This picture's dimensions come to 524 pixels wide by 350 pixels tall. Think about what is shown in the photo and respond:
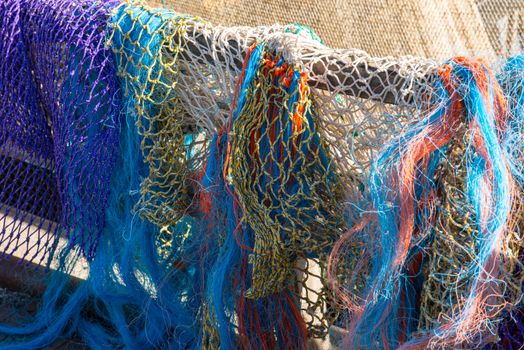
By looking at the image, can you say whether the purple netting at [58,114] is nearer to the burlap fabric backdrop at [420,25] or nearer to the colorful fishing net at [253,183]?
the colorful fishing net at [253,183]

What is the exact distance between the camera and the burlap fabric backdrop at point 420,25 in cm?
351

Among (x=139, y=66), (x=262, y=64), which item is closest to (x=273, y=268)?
(x=262, y=64)

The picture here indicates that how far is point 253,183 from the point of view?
139cm

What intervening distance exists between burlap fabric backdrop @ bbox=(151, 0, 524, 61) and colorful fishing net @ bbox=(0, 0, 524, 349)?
2.12m

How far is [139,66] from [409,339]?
2.58ft

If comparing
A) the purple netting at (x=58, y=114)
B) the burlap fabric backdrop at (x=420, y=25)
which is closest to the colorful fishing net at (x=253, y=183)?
the purple netting at (x=58, y=114)

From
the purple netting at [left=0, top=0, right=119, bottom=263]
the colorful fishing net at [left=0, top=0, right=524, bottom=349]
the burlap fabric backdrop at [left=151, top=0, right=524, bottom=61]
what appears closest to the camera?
the colorful fishing net at [left=0, top=0, right=524, bottom=349]

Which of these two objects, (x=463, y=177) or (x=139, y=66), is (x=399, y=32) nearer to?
(x=139, y=66)

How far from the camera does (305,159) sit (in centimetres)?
134

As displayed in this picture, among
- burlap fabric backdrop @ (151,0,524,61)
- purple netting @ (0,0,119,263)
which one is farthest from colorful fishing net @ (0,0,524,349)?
burlap fabric backdrop @ (151,0,524,61)

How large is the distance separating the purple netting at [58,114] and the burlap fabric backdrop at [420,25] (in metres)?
2.16

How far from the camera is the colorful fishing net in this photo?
1.17 m

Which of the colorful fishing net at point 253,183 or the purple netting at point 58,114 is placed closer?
the colorful fishing net at point 253,183

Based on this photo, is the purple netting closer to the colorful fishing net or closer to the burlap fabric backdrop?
the colorful fishing net
